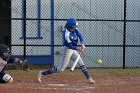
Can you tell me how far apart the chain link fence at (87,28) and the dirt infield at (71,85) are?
11.4 ft

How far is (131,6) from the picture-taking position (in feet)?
57.1

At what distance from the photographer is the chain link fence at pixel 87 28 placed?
55.4 feet

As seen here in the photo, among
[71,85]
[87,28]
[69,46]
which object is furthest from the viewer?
[87,28]

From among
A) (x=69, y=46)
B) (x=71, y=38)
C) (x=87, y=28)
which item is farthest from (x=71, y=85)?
(x=87, y=28)

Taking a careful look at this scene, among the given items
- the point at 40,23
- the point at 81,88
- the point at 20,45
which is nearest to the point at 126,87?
the point at 81,88

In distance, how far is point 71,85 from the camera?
465 inches

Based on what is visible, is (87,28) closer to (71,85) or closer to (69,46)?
(69,46)

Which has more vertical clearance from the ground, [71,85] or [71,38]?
[71,38]

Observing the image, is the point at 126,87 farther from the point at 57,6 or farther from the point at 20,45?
the point at 57,6

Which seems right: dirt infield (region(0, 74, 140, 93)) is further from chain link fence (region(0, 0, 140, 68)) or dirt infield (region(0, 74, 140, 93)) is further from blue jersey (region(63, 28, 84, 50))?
chain link fence (region(0, 0, 140, 68))

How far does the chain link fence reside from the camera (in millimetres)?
16875

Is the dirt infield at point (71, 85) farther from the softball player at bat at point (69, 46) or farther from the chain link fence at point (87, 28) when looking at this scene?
the chain link fence at point (87, 28)

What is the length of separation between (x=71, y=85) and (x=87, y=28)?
18.8 ft

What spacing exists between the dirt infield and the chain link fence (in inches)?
137
